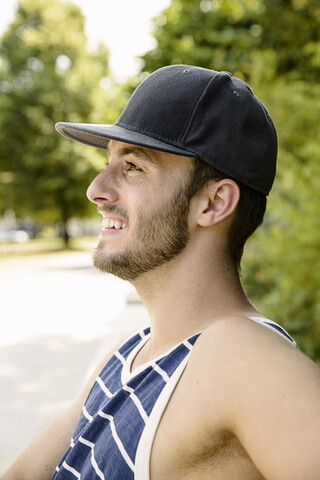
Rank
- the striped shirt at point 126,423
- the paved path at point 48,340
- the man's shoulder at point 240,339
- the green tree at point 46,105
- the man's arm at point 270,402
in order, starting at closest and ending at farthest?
the man's arm at point 270,402 < the man's shoulder at point 240,339 < the striped shirt at point 126,423 < the paved path at point 48,340 < the green tree at point 46,105

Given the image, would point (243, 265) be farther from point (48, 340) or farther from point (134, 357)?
point (134, 357)

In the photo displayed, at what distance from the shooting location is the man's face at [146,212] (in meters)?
1.60

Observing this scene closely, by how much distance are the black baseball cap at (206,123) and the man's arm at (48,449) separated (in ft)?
2.57

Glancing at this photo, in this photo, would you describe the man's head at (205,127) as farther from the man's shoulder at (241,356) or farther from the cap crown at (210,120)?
the man's shoulder at (241,356)

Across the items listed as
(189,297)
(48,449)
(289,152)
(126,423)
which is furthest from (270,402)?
(289,152)

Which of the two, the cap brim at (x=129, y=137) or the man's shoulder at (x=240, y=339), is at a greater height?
the cap brim at (x=129, y=137)

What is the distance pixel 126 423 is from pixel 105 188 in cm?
74

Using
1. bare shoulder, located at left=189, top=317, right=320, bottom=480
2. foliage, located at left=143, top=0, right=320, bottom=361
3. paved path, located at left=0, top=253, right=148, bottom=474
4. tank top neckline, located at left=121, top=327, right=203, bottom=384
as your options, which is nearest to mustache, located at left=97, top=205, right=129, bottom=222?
tank top neckline, located at left=121, top=327, right=203, bottom=384

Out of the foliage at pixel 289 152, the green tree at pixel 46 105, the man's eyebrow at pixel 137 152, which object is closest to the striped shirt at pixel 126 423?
the man's eyebrow at pixel 137 152

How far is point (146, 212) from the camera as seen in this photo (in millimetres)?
1623

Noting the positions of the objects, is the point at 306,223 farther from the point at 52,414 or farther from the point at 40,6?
the point at 40,6

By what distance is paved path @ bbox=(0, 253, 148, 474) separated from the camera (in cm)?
527

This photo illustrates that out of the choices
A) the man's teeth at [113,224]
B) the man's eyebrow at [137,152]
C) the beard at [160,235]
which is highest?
the man's eyebrow at [137,152]

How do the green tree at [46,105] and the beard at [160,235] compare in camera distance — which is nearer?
the beard at [160,235]
